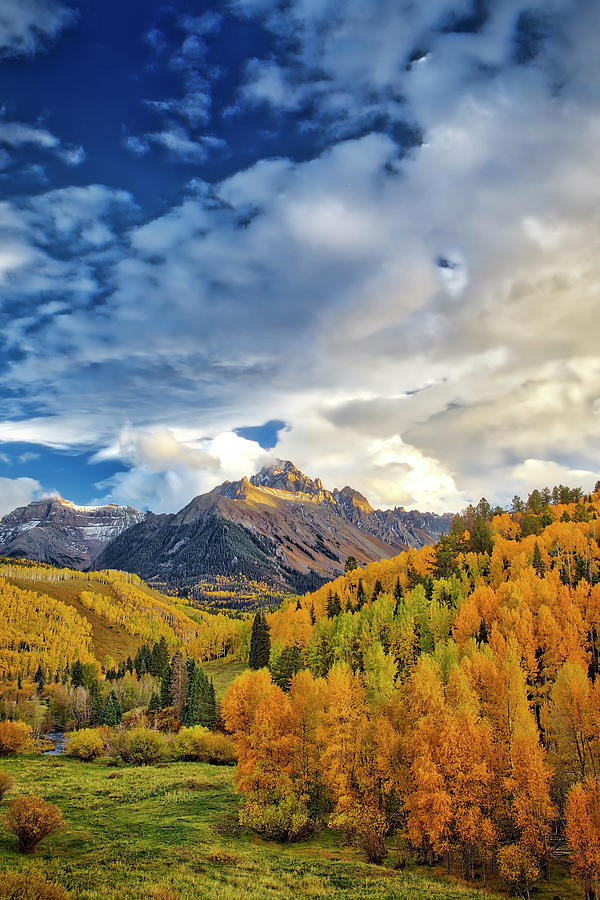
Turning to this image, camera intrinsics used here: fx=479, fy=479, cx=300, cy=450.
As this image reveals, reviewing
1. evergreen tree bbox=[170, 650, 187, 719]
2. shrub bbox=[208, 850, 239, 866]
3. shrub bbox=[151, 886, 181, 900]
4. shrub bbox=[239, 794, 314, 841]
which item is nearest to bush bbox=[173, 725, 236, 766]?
evergreen tree bbox=[170, 650, 187, 719]

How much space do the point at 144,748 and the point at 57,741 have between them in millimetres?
48962

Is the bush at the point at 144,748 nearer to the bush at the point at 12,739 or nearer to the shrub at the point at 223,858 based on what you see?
the bush at the point at 12,739

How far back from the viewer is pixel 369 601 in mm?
130125

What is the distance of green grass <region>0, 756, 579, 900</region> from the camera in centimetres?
3188

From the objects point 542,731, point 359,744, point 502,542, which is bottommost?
point 542,731

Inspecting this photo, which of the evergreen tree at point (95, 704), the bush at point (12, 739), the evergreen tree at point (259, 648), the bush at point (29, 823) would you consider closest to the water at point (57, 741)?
the bush at point (12, 739)

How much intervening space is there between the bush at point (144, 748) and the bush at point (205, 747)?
3.76 metres

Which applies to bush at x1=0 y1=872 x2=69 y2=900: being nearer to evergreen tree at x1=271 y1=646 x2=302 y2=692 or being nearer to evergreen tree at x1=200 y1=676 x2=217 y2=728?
evergreen tree at x1=271 y1=646 x2=302 y2=692

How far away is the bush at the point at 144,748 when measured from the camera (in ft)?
281

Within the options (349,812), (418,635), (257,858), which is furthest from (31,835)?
(418,635)

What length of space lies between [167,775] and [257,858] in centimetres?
3922

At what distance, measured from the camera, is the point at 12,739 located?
281ft

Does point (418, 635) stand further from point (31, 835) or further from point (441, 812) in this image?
point (31, 835)

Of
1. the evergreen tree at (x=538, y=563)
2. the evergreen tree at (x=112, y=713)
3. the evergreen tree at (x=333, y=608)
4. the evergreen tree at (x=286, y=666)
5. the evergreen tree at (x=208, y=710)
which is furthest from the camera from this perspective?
the evergreen tree at (x=333, y=608)
